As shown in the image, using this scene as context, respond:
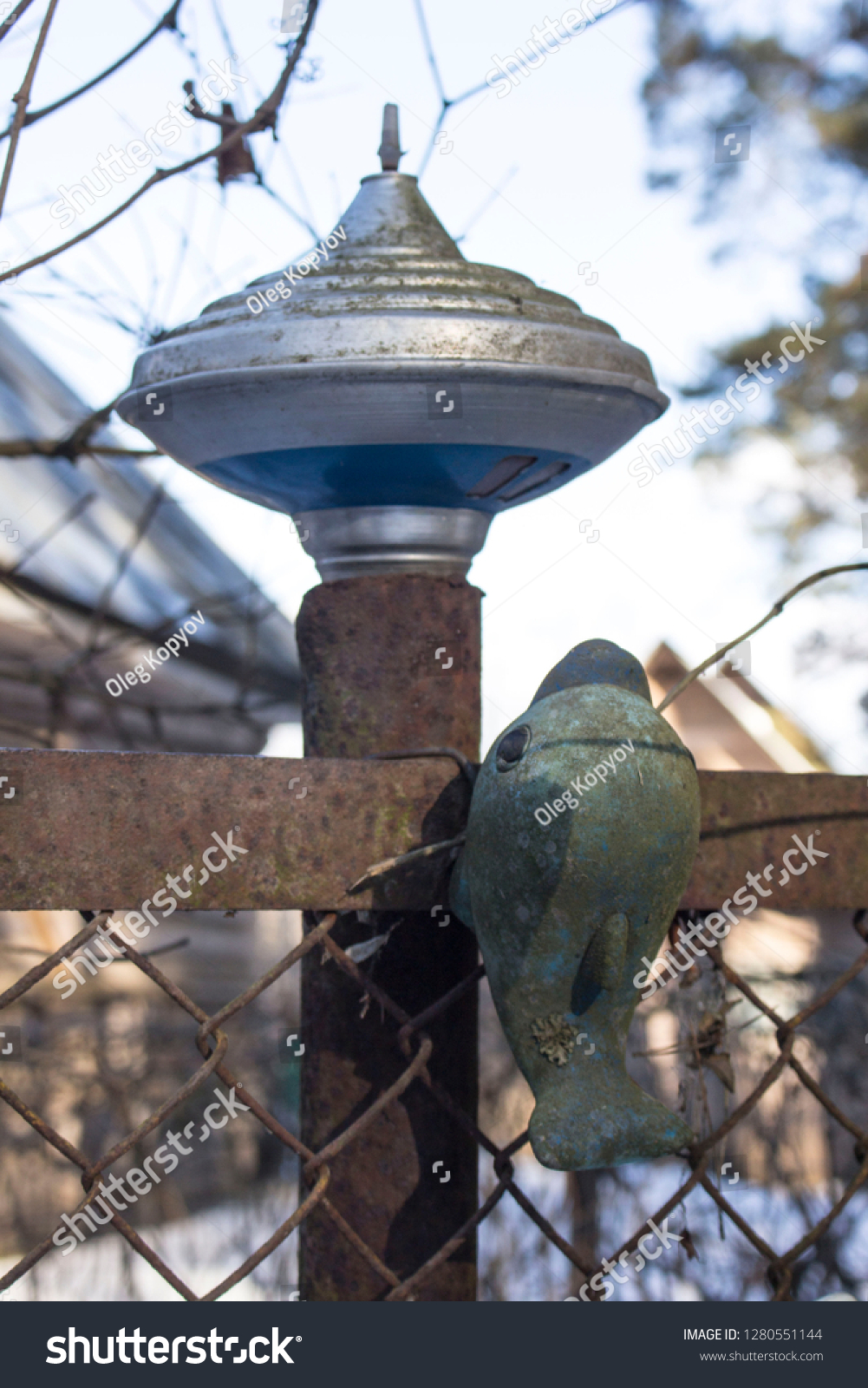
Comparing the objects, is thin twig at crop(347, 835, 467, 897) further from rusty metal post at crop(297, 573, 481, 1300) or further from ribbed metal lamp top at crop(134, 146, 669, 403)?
ribbed metal lamp top at crop(134, 146, 669, 403)

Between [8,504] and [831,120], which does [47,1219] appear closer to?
[8,504]

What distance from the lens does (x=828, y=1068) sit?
4043mm

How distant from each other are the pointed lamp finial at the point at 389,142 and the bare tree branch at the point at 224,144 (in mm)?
227

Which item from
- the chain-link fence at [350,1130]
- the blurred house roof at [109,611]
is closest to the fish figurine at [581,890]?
the chain-link fence at [350,1130]

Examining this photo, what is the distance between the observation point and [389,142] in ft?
3.47

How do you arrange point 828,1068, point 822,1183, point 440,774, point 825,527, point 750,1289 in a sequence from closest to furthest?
point 440,774, point 750,1289, point 828,1068, point 822,1183, point 825,527

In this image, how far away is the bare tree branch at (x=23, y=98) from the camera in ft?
3.49

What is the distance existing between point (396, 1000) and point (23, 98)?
0.84 metres

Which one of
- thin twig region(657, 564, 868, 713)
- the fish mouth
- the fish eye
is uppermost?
thin twig region(657, 564, 868, 713)

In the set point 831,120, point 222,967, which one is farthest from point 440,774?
point 831,120

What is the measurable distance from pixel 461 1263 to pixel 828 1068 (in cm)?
343

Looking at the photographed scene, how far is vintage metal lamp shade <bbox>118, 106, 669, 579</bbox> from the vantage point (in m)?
0.87

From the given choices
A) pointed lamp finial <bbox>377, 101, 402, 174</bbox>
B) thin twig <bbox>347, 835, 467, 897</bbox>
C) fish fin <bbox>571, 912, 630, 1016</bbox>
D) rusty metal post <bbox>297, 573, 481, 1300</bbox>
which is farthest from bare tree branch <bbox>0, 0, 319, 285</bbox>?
fish fin <bbox>571, 912, 630, 1016</bbox>

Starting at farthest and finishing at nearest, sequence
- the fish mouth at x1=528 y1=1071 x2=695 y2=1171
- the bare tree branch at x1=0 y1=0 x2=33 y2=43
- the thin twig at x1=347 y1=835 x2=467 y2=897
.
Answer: the bare tree branch at x1=0 y1=0 x2=33 y2=43, the thin twig at x1=347 y1=835 x2=467 y2=897, the fish mouth at x1=528 y1=1071 x2=695 y2=1171
